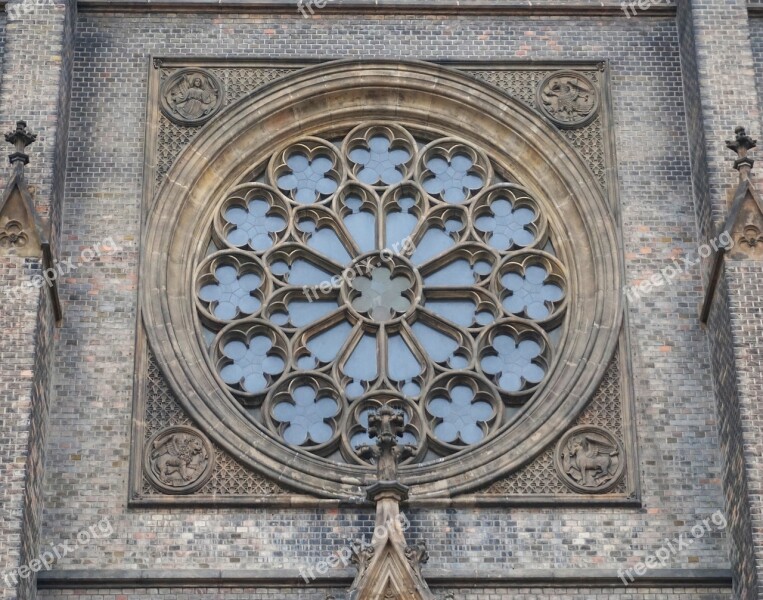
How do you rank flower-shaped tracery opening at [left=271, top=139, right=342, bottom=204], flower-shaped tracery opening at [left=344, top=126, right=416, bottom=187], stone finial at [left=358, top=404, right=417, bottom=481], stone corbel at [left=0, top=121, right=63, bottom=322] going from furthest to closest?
1. flower-shaped tracery opening at [left=344, top=126, right=416, bottom=187]
2. flower-shaped tracery opening at [left=271, top=139, right=342, bottom=204]
3. stone corbel at [left=0, top=121, right=63, bottom=322]
4. stone finial at [left=358, top=404, right=417, bottom=481]

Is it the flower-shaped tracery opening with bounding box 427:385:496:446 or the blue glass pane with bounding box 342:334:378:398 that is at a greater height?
the blue glass pane with bounding box 342:334:378:398

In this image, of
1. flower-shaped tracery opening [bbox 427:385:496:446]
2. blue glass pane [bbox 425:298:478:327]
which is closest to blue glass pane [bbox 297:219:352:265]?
blue glass pane [bbox 425:298:478:327]

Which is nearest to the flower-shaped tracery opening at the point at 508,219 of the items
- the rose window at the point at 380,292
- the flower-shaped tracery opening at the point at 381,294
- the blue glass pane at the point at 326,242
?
the rose window at the point at 380,292

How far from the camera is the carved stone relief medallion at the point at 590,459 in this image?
25656 millimetres

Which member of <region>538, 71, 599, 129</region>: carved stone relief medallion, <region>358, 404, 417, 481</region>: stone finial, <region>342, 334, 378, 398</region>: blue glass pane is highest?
<region>538, 71, 599, 129</region>: carved stone relief medallion

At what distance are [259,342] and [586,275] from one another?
406 centimetres

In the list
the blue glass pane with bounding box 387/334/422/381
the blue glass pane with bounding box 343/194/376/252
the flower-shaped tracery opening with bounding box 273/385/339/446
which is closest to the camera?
the flower-shaped tracery opening with bounding box 273/385/339/446

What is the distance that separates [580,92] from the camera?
2848cm

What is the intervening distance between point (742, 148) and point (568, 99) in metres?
2.87

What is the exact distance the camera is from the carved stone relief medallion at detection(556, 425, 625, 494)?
2566 centimetres

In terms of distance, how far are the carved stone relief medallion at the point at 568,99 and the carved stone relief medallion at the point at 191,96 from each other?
411cm

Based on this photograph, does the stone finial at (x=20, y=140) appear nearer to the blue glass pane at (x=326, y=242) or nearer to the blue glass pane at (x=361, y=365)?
the blue glass pane at (x=326, y=242)

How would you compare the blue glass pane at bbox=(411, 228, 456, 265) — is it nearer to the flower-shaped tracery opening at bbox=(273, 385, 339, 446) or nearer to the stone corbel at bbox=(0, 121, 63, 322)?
the flower-shaped tracery opening at bbox=(273, 385, 339, 446)

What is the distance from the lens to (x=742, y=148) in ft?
86.4
